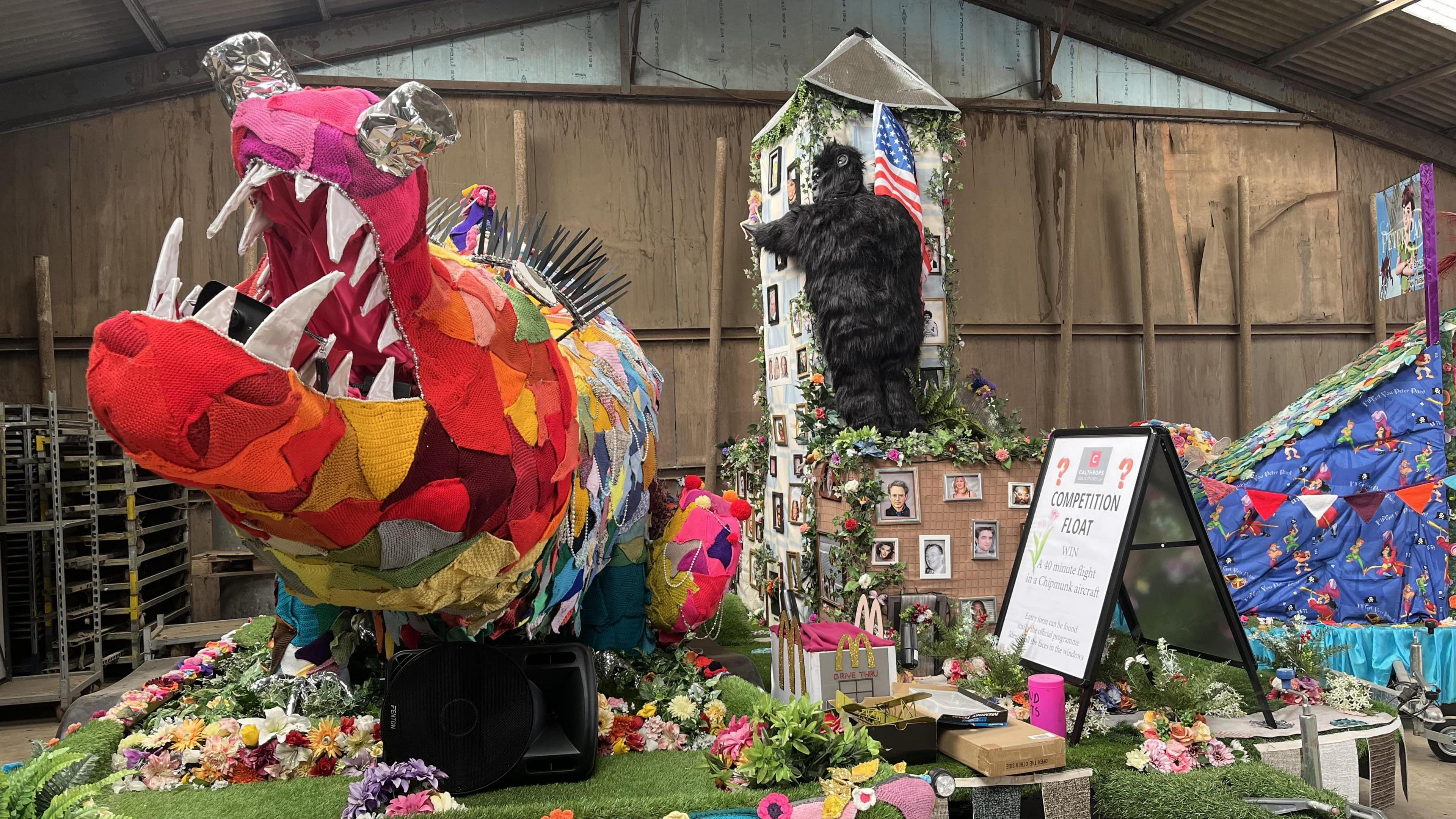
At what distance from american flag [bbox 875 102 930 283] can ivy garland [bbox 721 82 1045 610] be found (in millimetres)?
108

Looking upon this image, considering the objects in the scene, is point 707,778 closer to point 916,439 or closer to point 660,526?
point 660,526

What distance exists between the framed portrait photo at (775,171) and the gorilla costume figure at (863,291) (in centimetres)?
50

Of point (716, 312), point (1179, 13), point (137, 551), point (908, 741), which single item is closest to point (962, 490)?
point (908, 741)

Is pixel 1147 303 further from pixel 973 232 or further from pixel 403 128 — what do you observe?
pixel 403 128

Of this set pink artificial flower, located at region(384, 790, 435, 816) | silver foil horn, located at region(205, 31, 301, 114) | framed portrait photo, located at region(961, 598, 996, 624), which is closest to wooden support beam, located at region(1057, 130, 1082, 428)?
framed portrait photo, located at region(961, 598, 996, 624)

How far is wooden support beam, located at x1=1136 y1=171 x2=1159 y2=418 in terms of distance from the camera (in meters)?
8.44

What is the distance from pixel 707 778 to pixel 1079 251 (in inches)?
298

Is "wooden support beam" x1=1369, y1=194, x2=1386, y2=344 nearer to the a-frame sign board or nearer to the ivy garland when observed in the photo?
the ivy garland

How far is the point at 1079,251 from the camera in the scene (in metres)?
8.73

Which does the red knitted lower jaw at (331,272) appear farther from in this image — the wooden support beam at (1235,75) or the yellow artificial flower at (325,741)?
the wooden support beam at (1235,75)

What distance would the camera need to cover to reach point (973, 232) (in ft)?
27.8

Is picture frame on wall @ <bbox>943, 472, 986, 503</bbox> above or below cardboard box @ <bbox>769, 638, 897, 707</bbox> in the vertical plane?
above

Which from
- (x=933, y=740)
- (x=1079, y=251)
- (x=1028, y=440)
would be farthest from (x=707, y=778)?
(x=1079, y=251)

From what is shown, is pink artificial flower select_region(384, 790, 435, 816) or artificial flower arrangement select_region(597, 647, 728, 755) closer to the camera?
pink artificial flower select_region(384, 790, 435, 816)
